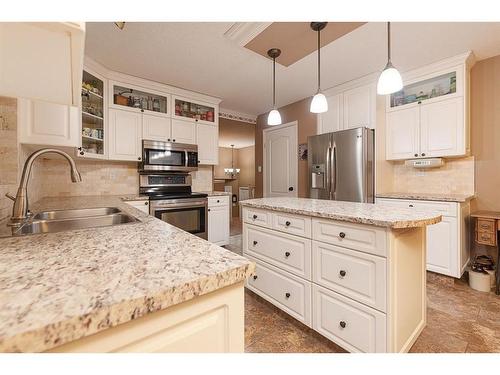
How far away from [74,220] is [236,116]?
3680mm

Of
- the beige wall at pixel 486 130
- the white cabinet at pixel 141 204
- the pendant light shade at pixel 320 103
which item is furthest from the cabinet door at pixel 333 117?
the white cabinet at pixel 141 204

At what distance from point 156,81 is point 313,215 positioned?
290cm

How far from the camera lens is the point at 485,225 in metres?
2.30

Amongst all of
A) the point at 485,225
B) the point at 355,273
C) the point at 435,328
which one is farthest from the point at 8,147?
the point at 485,225

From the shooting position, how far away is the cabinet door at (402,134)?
2.90 meters

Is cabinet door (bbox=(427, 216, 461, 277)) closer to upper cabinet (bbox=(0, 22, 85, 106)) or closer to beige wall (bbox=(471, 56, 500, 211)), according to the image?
beige wall (bbox=(471, 56, 500, 211))

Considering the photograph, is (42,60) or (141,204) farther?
(141,204)

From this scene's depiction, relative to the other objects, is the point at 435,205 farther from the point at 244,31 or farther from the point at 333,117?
the point at 244,31

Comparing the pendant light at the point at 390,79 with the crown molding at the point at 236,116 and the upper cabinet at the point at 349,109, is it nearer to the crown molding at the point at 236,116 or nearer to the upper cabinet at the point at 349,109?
the upper cabinet at the point at 349,109

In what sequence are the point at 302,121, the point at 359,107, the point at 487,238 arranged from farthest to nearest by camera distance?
the point at 302,121 → the point at 359,107 → the point at 487,238

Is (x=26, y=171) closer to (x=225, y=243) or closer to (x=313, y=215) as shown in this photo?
(x=313, y=215)

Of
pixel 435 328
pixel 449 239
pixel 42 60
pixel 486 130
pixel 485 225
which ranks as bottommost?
pixel 435 328

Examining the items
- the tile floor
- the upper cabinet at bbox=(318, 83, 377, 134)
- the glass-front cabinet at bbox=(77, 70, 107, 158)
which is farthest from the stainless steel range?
the upper cabinet at bbox=(318, 83, 377, 134)

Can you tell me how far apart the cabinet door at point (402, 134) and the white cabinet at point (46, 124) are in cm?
344
